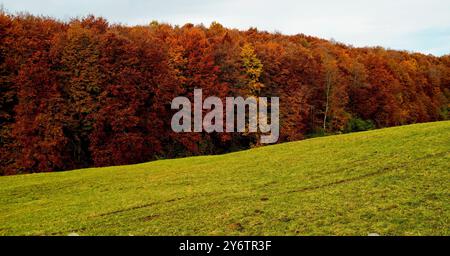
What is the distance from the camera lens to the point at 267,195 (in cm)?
1845

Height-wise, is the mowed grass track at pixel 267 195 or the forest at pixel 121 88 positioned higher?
the forest at pixel 121 88

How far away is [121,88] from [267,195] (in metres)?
36.1

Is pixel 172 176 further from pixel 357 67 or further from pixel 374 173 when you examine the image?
pixel 357 67

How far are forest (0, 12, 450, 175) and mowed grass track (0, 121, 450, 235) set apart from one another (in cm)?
1533

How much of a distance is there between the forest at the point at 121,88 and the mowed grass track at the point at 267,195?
1533 centimetres

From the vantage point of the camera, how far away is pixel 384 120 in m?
90.7

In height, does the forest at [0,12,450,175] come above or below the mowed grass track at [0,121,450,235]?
above

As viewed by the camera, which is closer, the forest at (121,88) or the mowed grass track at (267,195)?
the mowed grass track at (267,195)

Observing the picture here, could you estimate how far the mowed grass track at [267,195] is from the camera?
13.5 m

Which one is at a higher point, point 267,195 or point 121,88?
point 121,88

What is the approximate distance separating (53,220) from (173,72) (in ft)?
135

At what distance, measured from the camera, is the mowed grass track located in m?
13.5
